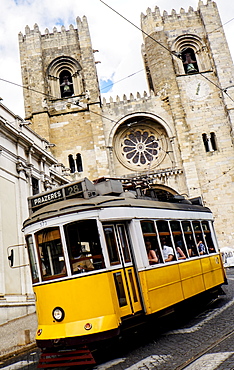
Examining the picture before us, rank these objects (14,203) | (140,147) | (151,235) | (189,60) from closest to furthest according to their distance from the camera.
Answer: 1. (151,235)
2. (14,203)
3. (140,147)
4. (189,60)

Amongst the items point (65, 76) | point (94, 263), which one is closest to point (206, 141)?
point (65, 76)

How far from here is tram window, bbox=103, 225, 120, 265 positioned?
5.25m

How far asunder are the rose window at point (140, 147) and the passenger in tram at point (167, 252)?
17.9 meters

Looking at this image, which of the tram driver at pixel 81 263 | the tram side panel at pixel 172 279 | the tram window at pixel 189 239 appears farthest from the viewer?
the tram window at pixel 189 239

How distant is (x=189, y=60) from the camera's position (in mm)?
25766

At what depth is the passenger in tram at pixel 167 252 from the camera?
21.0ft

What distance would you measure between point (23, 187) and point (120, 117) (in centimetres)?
1231

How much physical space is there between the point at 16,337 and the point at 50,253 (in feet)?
11.2

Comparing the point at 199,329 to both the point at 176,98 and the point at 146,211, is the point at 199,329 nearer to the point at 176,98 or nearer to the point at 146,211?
the point at 146,211

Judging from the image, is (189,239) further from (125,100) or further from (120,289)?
(125,100)

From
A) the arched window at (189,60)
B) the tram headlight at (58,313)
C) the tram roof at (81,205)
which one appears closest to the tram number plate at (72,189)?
the tram roof at (81,205)

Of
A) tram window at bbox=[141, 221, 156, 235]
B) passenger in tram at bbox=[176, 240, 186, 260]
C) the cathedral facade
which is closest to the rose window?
the cathedral facade

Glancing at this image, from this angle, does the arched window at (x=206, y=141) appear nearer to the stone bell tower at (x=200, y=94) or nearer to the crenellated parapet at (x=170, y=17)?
the stone bell tower at (x=200, y=94)

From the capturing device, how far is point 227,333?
213 inches
